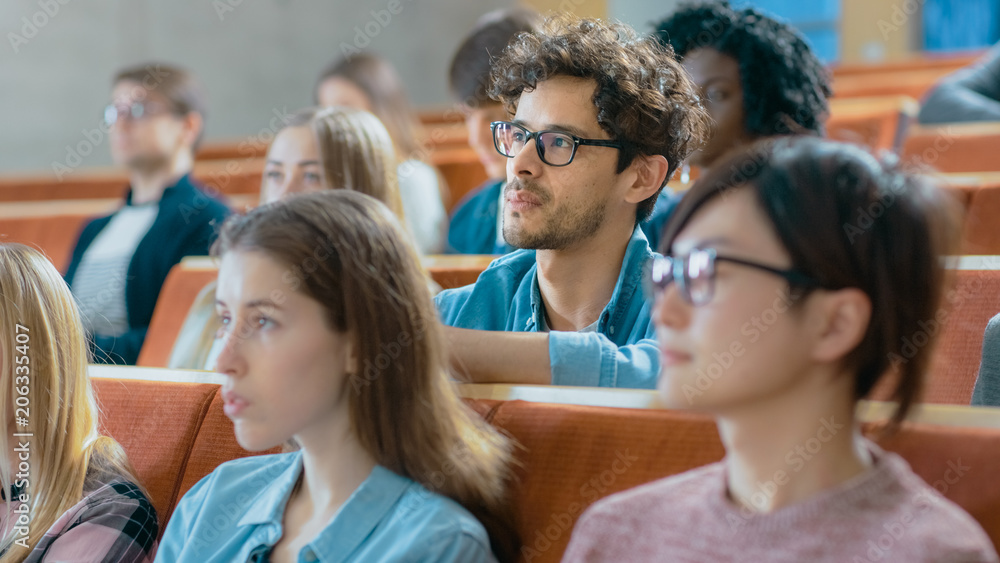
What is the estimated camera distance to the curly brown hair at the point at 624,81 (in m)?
1.61

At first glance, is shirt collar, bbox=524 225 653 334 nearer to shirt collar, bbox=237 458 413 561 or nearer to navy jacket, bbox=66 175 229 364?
shirt collar, bbox=237 458 413 561

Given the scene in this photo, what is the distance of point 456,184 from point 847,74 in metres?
3.13

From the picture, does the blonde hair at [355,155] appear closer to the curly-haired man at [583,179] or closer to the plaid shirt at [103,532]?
the curly-haired man at [583,179]

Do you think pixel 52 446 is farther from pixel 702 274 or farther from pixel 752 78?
pixel 752 78

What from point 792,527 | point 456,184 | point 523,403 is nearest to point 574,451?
point 523,403

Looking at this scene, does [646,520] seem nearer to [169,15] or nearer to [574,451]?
[574,451]

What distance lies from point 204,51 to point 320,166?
15.3 ft

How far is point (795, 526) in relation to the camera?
86 centimetres

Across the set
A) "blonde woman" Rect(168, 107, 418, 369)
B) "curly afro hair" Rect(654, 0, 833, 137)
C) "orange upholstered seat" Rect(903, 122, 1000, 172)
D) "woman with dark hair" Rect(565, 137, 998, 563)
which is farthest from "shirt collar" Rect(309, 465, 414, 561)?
"orange upholstered seat" Rect(903, 122, 1000, 172)

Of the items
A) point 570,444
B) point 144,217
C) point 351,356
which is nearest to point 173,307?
point 144,217

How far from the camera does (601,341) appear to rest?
139 cm

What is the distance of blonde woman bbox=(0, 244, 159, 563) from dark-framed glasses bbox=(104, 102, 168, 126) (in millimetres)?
2198

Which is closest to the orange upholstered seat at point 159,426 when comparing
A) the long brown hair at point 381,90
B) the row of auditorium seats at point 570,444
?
the row of auditorium seats at point 570,444

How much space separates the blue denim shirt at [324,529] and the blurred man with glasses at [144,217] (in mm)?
1678
